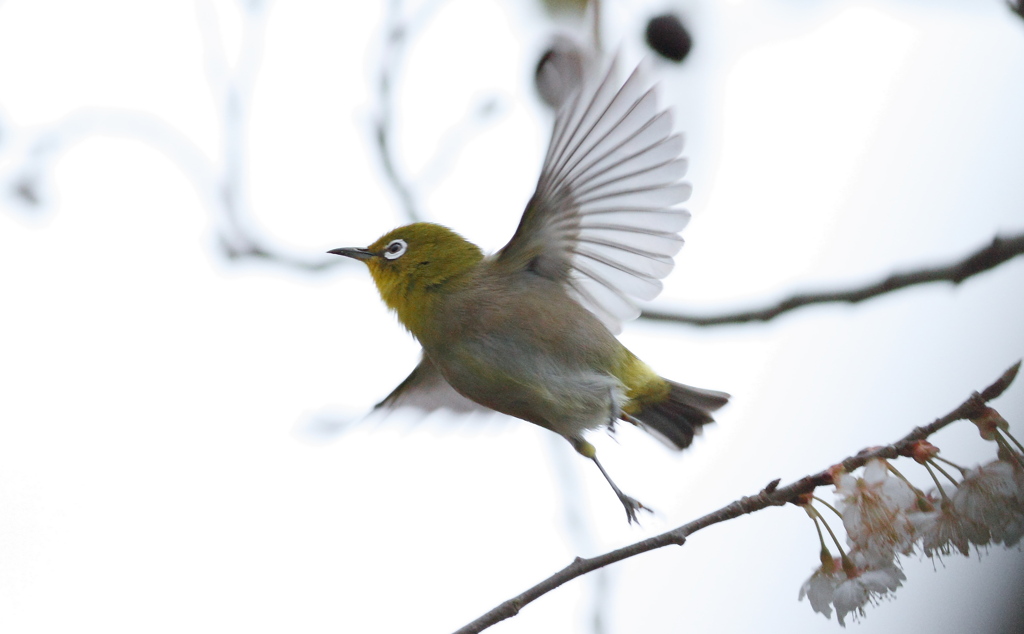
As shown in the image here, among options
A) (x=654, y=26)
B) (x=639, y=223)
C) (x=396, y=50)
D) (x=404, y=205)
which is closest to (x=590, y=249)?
(x=639, y=223)

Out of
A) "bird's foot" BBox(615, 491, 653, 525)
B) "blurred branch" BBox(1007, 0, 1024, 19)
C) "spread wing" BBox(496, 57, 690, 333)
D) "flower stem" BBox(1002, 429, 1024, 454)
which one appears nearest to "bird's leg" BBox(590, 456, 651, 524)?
"bird's foot" BBox(615, 491, 653, 525)

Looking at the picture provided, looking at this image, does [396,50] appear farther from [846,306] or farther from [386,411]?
[846,306]

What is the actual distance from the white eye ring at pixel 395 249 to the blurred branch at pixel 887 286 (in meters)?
0.67

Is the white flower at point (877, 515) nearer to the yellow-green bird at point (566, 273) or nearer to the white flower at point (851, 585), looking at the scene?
the white flower at point (851, 585)

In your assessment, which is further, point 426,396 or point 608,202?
point 426,396

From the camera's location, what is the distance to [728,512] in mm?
1470

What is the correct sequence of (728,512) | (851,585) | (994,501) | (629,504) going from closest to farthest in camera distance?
1. (728,512)
2. (994,501)
3. (851,585)
4. (629,504)

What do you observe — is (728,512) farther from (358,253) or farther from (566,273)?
(358,253)

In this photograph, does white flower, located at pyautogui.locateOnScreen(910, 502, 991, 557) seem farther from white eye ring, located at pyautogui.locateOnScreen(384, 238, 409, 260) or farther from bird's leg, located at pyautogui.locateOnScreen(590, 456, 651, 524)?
white eye ring, located at pyautogui.locateOnScreen(384, 238, 409, 260)

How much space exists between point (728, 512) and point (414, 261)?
3.80 ft

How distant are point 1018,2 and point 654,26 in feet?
2.85

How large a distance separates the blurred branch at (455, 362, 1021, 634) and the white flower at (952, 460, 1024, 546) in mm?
171

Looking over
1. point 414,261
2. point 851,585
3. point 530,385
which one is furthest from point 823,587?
point 414,261

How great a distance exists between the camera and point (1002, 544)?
162 cm
